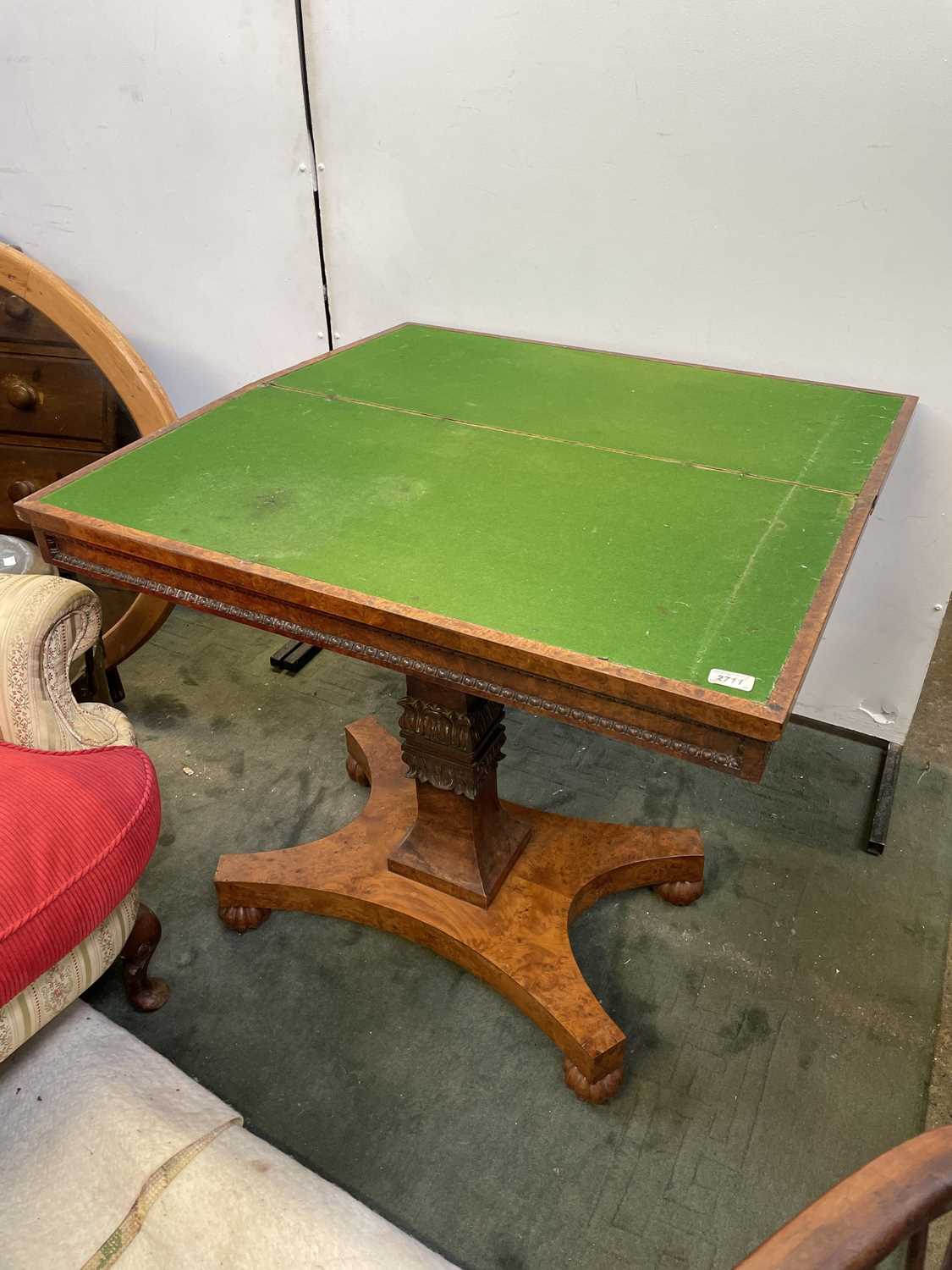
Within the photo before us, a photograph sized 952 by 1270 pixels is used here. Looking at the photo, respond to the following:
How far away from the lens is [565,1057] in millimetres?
1569

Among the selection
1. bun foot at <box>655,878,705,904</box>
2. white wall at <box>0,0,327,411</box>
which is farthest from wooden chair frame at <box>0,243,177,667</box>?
bun foot at <box>655,878,705,904</box>

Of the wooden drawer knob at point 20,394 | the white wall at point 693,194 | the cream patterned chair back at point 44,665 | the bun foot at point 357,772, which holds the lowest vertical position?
the bun foot at point 357,772

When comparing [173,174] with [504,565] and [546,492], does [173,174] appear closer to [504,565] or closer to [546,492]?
[546,492]

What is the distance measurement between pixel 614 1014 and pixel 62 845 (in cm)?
97

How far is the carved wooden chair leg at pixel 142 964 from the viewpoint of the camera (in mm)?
1622

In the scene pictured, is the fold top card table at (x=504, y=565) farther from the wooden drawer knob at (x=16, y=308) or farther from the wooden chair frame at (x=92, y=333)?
the wooden drawer knob at (x=16, y=308)

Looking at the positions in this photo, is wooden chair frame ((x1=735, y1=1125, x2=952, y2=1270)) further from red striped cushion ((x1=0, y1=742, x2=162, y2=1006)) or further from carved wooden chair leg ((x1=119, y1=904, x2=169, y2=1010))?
carved wooden chair leg ((x1=119, y1=904, x2=169, y2=1010))

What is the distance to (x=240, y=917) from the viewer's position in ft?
5.95

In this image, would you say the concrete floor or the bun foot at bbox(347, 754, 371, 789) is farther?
the bun foot at bbox(347, 754, 371, 789)

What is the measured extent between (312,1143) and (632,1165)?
49 centimetres

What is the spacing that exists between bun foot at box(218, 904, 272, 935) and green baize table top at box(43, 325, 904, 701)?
828 mm

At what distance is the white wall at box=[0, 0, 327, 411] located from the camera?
7.07 ft

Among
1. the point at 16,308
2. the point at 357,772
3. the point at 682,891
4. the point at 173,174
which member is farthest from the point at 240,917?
the point at 173,174

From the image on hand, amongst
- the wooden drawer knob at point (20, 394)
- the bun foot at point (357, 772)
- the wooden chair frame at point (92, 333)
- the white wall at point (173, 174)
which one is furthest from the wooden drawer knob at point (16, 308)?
the bun foot at point (357, 772)
